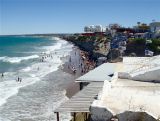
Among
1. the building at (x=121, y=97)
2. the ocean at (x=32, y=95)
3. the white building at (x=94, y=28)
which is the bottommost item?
the ocean at (x=32, y=95)

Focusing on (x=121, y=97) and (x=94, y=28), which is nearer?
(x=121, y=97)

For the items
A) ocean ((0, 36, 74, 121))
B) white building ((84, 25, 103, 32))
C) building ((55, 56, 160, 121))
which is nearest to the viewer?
building ((55, 56, 160, 121))

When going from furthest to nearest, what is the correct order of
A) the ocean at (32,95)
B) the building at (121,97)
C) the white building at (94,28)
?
the white building at (94,28) → the ocean at (32,95) → the building at (121,97)

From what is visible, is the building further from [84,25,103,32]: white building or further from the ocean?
[84,25,103,32]: white building

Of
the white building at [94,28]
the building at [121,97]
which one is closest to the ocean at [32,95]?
the building at [121,97]

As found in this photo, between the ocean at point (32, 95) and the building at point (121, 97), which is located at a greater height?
the building at point (121, 97)

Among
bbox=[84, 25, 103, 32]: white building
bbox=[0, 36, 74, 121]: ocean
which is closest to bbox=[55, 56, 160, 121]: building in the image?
bbox=[0, 36, 74, 121]: ocean

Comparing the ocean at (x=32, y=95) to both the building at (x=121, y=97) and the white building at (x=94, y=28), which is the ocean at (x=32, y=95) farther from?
the white building at (x=94, y=28)

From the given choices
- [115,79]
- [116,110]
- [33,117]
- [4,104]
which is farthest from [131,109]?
[4,104]

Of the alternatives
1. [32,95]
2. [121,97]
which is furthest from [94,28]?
[121,97]

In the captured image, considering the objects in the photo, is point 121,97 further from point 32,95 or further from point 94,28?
point 94,28

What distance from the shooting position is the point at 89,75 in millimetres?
19734

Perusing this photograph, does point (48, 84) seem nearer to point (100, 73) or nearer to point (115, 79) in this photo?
point (100, 73)

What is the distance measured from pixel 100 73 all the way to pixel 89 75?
2.65ft
